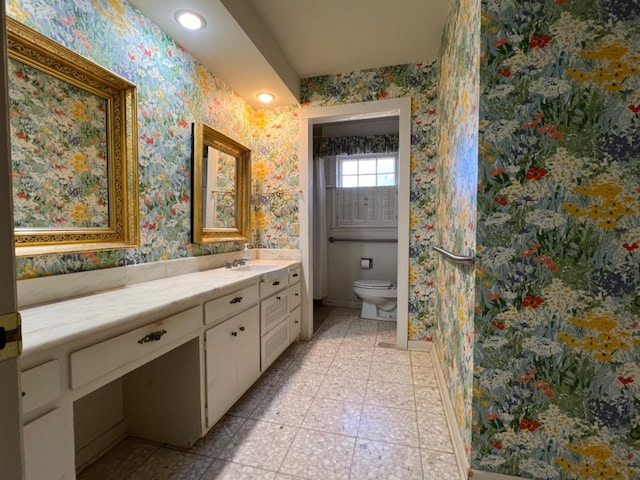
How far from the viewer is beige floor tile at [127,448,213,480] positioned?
3.98ft

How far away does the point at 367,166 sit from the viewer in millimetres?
3744

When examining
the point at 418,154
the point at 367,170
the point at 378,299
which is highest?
the point at 367,170

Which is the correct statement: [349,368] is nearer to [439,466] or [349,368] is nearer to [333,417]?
[333,417]

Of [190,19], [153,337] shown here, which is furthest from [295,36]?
[153,337]

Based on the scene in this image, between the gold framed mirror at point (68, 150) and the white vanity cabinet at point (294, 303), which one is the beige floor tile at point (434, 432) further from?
the gold framed mirror at point (68, 150)

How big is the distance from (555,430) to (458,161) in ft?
4.03

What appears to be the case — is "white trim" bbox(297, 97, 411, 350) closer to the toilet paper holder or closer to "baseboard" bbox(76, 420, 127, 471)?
the toilet paper holder

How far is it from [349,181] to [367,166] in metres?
0.30

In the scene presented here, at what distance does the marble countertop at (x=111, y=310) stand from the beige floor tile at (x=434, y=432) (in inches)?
49.7

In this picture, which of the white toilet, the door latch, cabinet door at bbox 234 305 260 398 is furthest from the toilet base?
the door latch

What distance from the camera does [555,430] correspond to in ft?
3.50

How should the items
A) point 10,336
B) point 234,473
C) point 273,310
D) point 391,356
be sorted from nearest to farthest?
point 10,336 → point 234,473 → point 273,310 → point 391,356

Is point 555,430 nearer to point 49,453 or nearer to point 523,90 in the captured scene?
point 523,90

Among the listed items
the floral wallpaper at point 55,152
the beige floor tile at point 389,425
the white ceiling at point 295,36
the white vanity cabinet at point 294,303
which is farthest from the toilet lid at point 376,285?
the floral wallpaper at point 55,152
